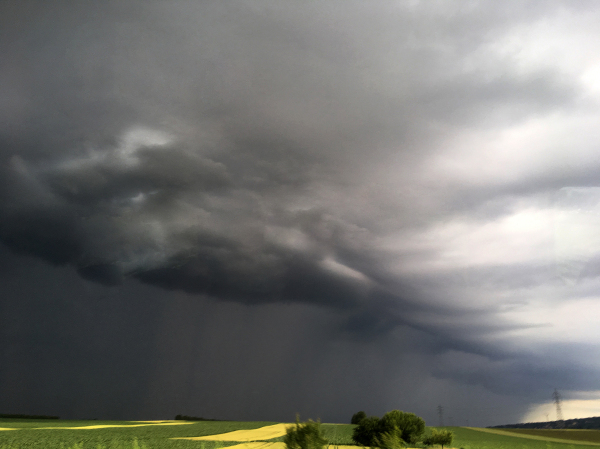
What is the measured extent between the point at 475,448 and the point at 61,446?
64.1m

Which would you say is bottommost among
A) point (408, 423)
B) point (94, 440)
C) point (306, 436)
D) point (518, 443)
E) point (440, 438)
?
point (518, 443)

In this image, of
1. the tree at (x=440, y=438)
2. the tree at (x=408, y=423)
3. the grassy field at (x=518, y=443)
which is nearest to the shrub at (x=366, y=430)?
the tree at (x=408, y=423)

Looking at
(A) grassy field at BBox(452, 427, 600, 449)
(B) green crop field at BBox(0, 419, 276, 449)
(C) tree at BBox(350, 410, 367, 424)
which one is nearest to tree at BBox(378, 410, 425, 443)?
(A) grassy field at BBox(452, 427, 600, 449)

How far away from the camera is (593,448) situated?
80.6 meters

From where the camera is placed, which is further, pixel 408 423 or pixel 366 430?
pixel 408 423

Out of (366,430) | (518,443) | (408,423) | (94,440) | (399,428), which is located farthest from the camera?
(518,443)

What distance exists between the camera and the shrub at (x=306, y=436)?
17.2 meters

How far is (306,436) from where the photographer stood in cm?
1739

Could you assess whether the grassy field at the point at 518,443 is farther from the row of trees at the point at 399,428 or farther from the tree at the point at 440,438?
the tree at the point at 440,438

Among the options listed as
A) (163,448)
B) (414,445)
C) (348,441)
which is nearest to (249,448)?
(163,448)

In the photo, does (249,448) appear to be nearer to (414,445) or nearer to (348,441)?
(348,441)

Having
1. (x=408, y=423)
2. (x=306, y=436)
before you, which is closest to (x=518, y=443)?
(x=408, y=423)

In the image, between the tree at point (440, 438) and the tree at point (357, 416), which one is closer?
the tree at point (440, 438)

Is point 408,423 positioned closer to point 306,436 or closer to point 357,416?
point 306,436
